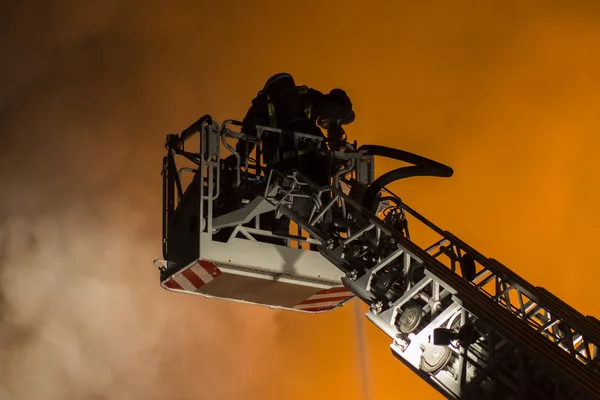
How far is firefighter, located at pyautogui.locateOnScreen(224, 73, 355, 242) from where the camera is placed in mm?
7910

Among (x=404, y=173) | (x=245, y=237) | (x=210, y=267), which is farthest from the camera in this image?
(x=245, y=237)

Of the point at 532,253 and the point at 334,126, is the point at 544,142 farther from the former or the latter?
the point at 334,126

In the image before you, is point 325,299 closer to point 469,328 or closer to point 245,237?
point 245,237

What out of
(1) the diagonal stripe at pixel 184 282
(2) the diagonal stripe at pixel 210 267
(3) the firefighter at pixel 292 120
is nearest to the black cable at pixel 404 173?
(3) the firefighter at pixel 292 120

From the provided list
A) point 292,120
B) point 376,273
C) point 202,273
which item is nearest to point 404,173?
point 376,273

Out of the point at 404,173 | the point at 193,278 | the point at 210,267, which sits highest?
the point at 404,173

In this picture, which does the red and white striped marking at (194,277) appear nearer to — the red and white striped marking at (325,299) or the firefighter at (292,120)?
the firefighter at (292,120)

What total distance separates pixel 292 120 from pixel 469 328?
125 inches

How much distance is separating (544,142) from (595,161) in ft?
2.55

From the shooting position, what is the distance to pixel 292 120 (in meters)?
8.00

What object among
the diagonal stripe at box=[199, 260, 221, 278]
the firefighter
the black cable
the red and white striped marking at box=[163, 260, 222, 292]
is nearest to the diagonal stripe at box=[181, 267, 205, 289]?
the red and white striped marking at box=[163, 260, 222, 292]

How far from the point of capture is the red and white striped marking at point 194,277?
749 centimetres

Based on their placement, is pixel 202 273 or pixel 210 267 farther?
pixel 202 273

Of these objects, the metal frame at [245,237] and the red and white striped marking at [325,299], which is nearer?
the metal frame at [245,237]
